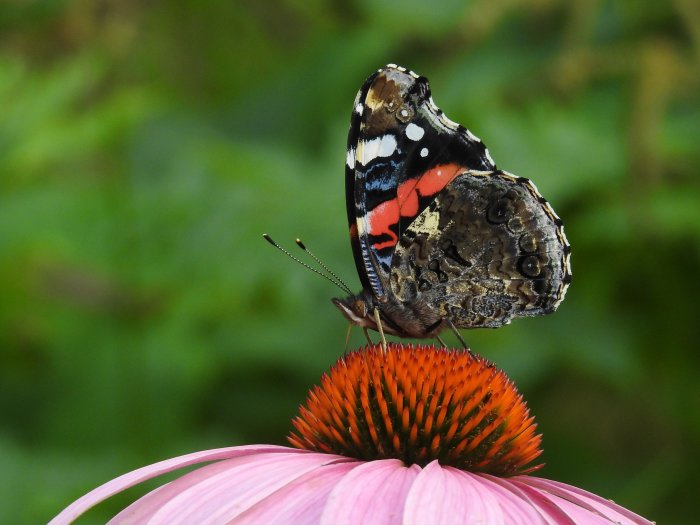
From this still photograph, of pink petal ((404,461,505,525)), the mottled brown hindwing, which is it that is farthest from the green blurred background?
pink petal ((404,461,505,525))

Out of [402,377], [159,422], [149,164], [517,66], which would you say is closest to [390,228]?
[402,377]

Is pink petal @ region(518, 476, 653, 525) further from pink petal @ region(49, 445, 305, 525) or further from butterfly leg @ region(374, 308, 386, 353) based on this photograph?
pink petal @ region(49, 445, 305, 525)

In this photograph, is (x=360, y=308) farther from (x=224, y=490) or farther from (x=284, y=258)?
(x=284, y=258)

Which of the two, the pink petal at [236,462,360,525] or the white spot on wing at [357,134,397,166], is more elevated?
the white spot on wing at [357,134,397,166]

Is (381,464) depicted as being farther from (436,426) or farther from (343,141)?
(343,141)

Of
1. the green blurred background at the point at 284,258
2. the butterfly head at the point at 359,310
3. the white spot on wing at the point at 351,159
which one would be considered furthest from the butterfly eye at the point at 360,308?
the green blurred background at the point at 284,258

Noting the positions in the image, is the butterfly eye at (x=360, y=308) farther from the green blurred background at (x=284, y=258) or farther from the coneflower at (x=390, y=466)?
the green blurred background at (x=284, y=258)
